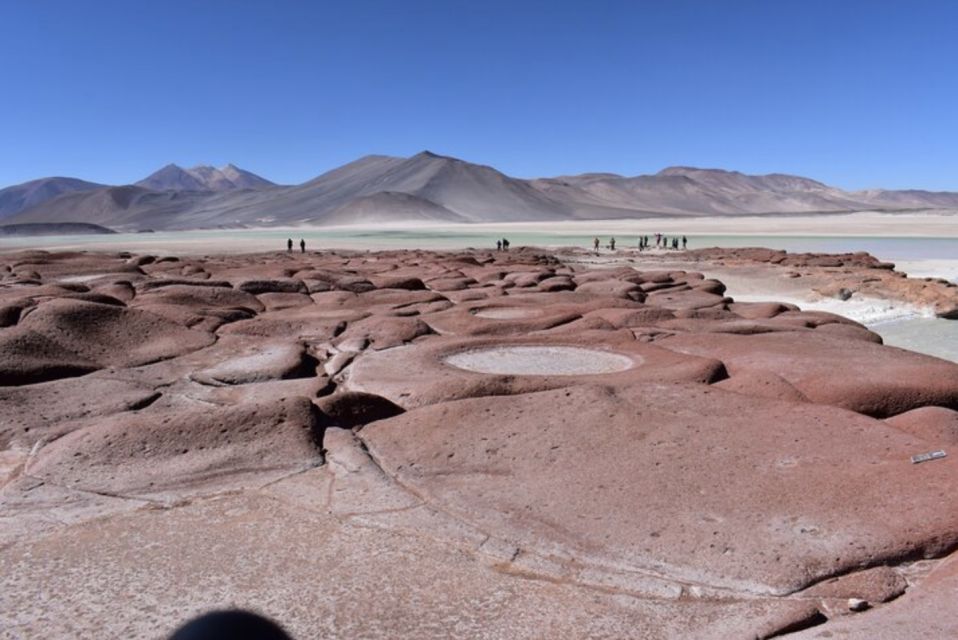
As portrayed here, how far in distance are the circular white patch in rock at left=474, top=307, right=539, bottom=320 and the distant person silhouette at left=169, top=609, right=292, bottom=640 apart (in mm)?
6915

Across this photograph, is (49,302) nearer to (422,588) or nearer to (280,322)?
(280,322)

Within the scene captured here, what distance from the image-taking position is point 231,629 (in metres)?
2.50

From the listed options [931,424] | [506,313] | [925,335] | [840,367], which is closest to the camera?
[931,424]

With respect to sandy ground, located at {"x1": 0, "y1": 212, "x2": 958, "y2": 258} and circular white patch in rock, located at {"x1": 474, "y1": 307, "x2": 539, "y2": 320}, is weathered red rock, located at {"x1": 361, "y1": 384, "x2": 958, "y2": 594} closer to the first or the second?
circular white patch in rock, located at {"x1": 474, "y1": 307, "x2": 539, "y2": 320}

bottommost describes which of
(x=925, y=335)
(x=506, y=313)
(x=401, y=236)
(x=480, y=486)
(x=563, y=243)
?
(x=401, y=236)

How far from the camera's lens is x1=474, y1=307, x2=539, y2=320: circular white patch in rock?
972 centimetres

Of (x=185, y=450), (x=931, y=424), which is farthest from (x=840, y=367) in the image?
(x=185, y=450)

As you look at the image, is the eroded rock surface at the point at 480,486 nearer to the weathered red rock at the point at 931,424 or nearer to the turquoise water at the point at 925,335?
the weathered red rock at the point at 931,424

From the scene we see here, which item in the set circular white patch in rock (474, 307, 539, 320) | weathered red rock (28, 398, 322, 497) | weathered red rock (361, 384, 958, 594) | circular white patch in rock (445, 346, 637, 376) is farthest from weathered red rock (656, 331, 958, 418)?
weathered red rock (28, 398, 322, 497)

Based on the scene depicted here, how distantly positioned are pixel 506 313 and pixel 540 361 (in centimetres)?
314

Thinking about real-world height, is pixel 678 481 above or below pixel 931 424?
below

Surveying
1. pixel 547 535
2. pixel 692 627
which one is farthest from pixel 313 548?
pixel 692 627

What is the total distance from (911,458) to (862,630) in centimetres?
169

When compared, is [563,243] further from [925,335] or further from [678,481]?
[678,481]
